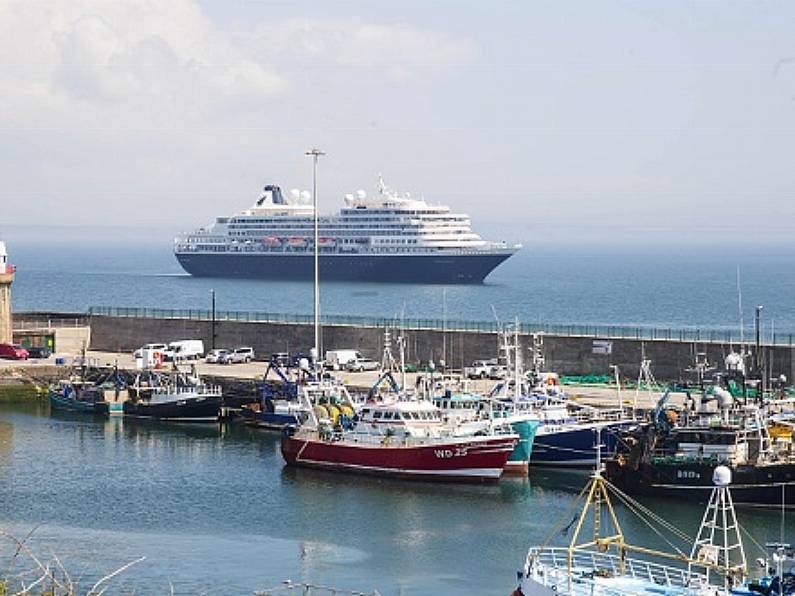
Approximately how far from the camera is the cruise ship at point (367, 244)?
121375 millimetres

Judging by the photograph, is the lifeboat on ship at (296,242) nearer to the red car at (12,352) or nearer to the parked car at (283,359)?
the red car at (12,352)

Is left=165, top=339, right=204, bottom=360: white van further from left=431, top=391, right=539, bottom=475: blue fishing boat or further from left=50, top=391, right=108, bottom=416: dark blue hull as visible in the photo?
left=431, top=391, right=539, bottom=475: blue fishing boat

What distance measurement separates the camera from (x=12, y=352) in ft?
187

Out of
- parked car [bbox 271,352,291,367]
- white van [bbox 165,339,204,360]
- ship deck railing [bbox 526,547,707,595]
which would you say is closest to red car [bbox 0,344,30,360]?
white van [bbox 165,339,204,360]

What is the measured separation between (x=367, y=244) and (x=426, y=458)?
85487mm

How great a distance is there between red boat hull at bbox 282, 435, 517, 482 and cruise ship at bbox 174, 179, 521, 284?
82.1 m

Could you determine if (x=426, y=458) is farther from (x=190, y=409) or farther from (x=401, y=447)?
(x=190, y=409)

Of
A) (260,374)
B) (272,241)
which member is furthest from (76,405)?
(272,241)

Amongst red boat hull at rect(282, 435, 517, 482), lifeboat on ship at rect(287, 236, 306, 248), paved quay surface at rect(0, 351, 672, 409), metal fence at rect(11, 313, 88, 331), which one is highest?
lifeboat on ship at rect(287, 236, 306, 248)

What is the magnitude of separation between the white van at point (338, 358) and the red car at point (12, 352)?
1133 centimetres

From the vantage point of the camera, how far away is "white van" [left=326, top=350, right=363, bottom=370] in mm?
53781

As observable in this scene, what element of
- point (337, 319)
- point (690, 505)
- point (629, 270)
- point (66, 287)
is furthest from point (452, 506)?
point (629, 270)

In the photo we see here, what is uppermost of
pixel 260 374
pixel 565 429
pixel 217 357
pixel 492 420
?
pixel 217 357

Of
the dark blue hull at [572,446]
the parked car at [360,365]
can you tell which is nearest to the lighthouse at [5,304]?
the parked car at [360,365]
